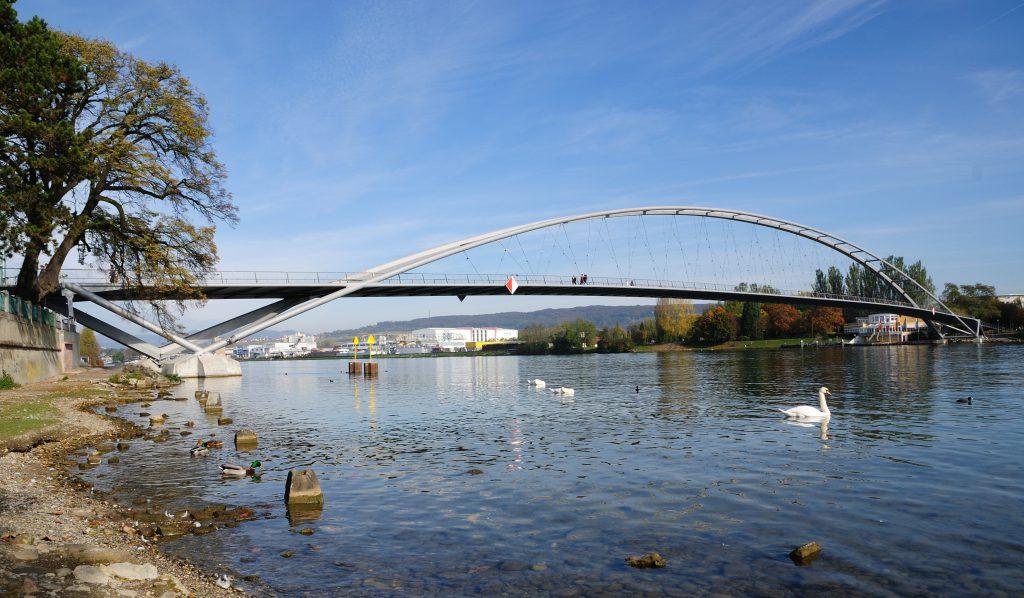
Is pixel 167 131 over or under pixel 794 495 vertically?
over

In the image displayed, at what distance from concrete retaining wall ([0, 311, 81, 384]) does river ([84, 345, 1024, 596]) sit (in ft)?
51.6

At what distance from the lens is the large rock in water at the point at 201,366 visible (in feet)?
199

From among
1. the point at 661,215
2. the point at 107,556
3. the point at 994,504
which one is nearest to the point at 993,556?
the point at 994,504

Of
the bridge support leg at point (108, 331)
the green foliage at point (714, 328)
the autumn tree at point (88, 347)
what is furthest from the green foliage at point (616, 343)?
the bridge support leg at point (108, 331)

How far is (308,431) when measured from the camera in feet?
77.9

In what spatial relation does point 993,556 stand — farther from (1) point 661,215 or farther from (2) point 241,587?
(1) point 661,215

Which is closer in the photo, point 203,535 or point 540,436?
point 203,535

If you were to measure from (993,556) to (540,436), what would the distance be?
525 inches

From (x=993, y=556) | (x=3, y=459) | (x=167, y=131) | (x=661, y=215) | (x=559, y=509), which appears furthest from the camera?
(x=661, y=215)

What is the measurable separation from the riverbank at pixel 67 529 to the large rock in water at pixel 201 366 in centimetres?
4392

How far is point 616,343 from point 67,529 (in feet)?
513

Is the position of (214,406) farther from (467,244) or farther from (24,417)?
(467,244)

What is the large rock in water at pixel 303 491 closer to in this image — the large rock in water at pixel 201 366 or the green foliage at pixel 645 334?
the large rock in water at pixel 201 366

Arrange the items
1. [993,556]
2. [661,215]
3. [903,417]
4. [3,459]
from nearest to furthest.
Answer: [993,556]
[3,459]
[903,417]
[661,215]
